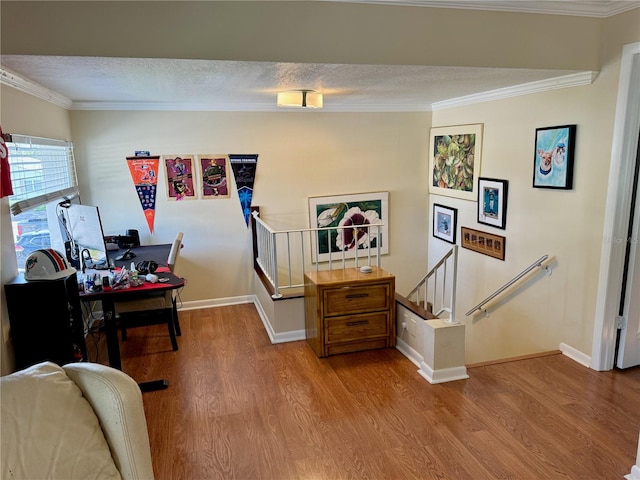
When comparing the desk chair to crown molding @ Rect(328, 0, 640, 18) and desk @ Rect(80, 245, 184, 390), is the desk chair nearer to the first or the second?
desk @ Rect(80, 245, 184, 390)

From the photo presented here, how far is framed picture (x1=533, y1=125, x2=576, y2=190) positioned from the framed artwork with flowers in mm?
1884

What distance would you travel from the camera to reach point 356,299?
3.61 metres

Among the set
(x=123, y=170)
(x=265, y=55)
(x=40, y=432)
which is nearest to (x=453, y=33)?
(x=265, y=55)

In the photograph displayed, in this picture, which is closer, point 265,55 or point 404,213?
point 265,55

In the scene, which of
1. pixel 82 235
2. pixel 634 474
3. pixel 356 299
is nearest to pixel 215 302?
pixel 82 235

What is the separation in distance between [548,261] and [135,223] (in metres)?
3.96

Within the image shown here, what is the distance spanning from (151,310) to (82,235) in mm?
800

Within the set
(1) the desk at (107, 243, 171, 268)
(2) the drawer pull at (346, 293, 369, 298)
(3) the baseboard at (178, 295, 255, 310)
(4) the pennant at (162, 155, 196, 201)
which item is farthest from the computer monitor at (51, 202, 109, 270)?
(2) the drawer pull at (346, 293, 369, 298)

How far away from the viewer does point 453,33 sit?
277 centimetres

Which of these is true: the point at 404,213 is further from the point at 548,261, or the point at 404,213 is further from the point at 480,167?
the point at 548,261

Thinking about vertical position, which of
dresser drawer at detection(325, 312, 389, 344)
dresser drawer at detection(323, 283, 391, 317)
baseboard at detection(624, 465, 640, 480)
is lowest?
baseboard at detection(624, 465, 640, 480)

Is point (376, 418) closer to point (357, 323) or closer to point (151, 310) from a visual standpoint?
point (357, 323)

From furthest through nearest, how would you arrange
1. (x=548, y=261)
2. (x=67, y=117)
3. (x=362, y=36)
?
(x=67, y=117) → (x=548, y=261) → (x=362, y=36)

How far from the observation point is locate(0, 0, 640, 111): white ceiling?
2605 mm
